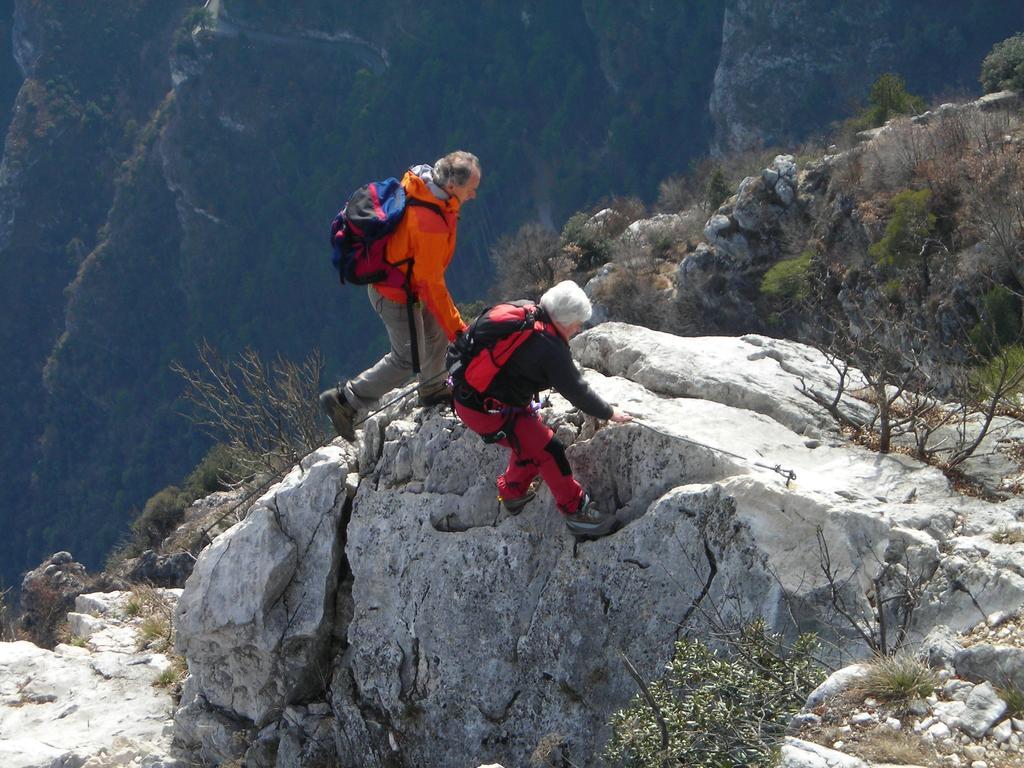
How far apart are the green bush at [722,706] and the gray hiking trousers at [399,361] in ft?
9.07

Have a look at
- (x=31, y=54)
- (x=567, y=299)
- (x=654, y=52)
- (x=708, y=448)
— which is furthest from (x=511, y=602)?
(x=31, y=54)

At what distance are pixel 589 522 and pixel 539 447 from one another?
0.52 metres

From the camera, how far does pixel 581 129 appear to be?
6875 centimetres

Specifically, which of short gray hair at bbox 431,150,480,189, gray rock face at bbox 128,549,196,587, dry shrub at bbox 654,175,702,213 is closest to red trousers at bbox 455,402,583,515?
short gray hair at bbox 431,150,480,189

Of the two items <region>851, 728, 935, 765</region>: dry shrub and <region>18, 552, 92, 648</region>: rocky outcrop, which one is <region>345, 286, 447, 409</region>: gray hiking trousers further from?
<region>18, 552, 92, 648</region>: rocky outcrop

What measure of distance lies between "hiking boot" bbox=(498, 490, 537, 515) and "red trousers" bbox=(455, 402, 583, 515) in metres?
0.27

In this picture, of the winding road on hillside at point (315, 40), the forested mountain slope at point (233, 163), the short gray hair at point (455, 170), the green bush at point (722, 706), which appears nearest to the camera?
the green bush at point (722, 706)

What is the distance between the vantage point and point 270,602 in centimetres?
664

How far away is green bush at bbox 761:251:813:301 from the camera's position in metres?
20.0

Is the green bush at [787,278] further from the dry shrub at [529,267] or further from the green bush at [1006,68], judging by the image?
the green bush at [1006,68]

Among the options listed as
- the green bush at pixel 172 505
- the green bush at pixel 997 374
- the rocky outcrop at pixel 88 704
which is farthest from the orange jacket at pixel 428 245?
the green bush at pixel 172 505

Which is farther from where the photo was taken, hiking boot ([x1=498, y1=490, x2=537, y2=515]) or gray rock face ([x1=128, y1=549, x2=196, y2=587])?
gray rock face ([x1=128, y1=549, x2=196, y2=587])

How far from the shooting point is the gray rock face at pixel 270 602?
661cm

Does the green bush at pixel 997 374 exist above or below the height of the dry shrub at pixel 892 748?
above
